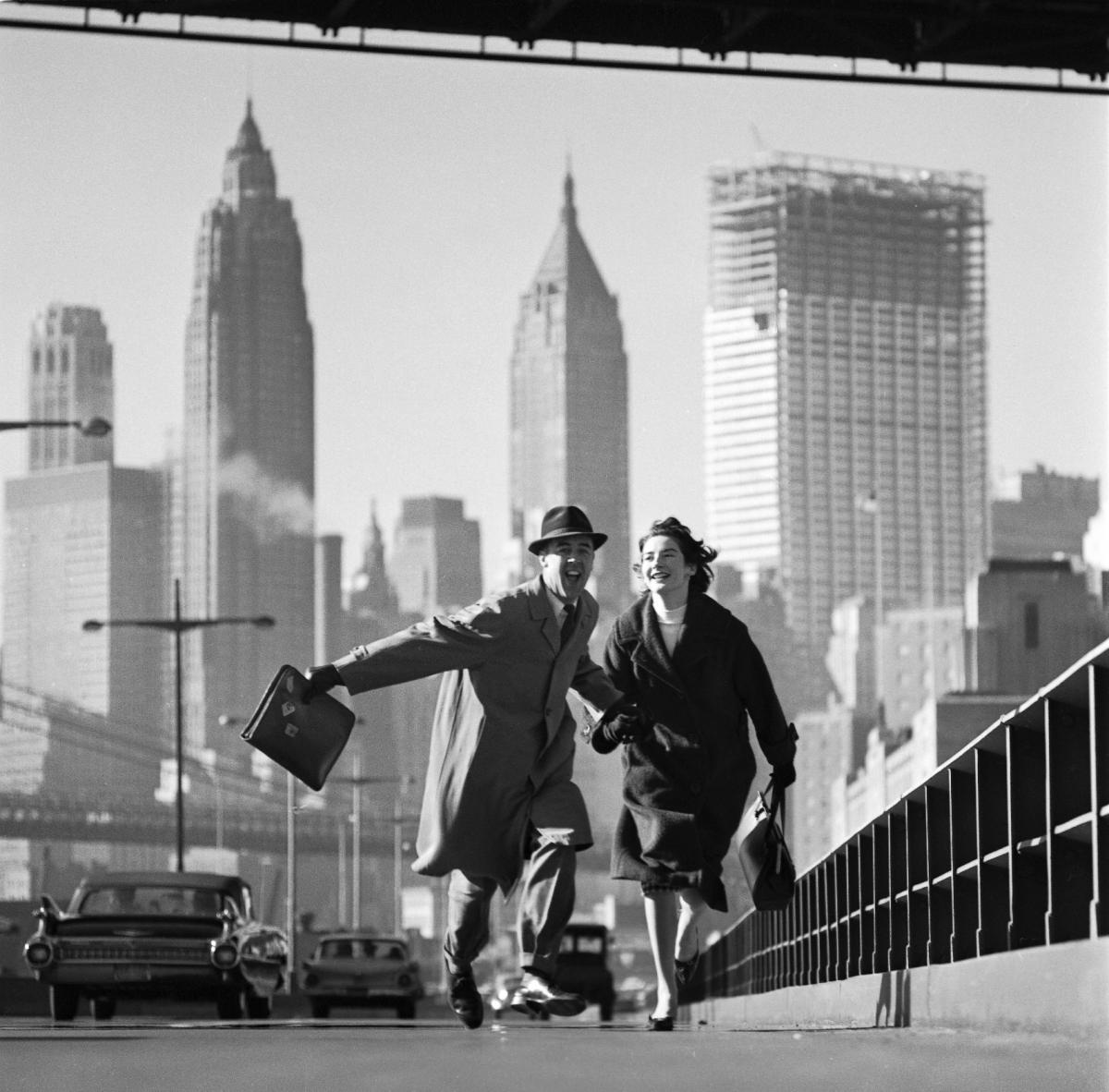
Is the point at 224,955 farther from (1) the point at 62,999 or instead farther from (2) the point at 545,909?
(2) the point at 545,909

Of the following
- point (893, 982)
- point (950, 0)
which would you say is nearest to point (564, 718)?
point (893, 982)

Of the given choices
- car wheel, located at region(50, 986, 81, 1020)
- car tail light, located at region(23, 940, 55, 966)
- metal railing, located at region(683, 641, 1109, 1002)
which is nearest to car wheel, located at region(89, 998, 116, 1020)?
car wheel, located at region(50, 986, 81, 1020)

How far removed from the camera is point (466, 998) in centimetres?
1087

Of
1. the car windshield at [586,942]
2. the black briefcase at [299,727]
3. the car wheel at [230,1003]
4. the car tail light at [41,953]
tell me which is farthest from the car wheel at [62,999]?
the car windshield at [586,942]

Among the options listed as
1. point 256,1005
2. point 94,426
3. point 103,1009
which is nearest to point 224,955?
point 256,1005

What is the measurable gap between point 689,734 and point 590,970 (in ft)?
180

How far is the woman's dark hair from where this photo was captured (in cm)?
1141

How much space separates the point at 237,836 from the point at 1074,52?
15801 centimetres

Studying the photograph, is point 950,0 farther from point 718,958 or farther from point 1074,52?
point 718,958

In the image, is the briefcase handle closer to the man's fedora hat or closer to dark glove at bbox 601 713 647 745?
dark glove at bbox 601 713 647 745

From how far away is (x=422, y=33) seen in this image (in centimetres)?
2538

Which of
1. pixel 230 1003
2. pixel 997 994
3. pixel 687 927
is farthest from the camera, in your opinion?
pixel 230 1003

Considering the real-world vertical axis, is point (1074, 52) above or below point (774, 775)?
above

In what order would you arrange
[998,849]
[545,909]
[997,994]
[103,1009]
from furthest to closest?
[103,1009] → [998,849] → [545,909] → [997,994]
